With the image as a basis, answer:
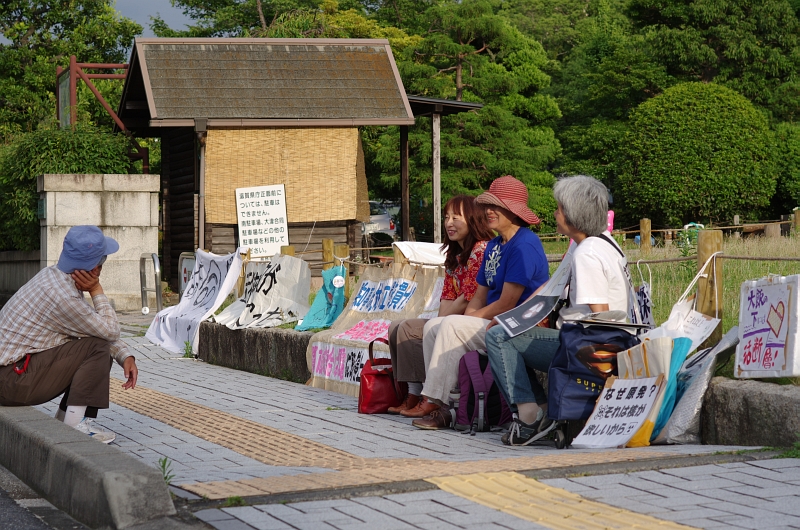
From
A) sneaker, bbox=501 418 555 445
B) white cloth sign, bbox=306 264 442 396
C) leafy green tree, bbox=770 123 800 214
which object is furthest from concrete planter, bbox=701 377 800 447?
leafy green tree, bbox=770 123 800 214

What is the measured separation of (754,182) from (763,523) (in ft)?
95.0

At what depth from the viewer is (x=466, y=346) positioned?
691cm

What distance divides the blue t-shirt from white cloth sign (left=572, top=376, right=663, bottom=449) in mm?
1180

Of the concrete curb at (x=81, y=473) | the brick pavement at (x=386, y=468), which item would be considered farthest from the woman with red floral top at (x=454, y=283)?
the concrete curb at (x=81, y=473)

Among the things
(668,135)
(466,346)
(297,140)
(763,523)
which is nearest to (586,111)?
(668,135)

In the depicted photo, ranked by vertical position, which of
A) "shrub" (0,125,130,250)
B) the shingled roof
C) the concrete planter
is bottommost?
the concrete planter

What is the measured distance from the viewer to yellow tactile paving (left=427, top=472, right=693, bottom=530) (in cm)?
383

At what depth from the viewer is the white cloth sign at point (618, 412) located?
18.7 feet

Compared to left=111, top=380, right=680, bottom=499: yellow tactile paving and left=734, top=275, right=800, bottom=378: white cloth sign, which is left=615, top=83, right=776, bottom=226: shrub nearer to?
left=111, top=380, right=680, bottom=499: yellow tactile paving

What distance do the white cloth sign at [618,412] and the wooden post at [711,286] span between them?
3.10 ft

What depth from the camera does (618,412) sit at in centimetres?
581

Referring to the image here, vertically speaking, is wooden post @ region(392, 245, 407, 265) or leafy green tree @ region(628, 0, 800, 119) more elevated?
leafy green tree @ region(628, 0, 800, 119)

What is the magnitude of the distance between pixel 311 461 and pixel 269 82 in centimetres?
1655

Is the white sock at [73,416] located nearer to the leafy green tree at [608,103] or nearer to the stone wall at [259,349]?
the stone wall at [259,349]
